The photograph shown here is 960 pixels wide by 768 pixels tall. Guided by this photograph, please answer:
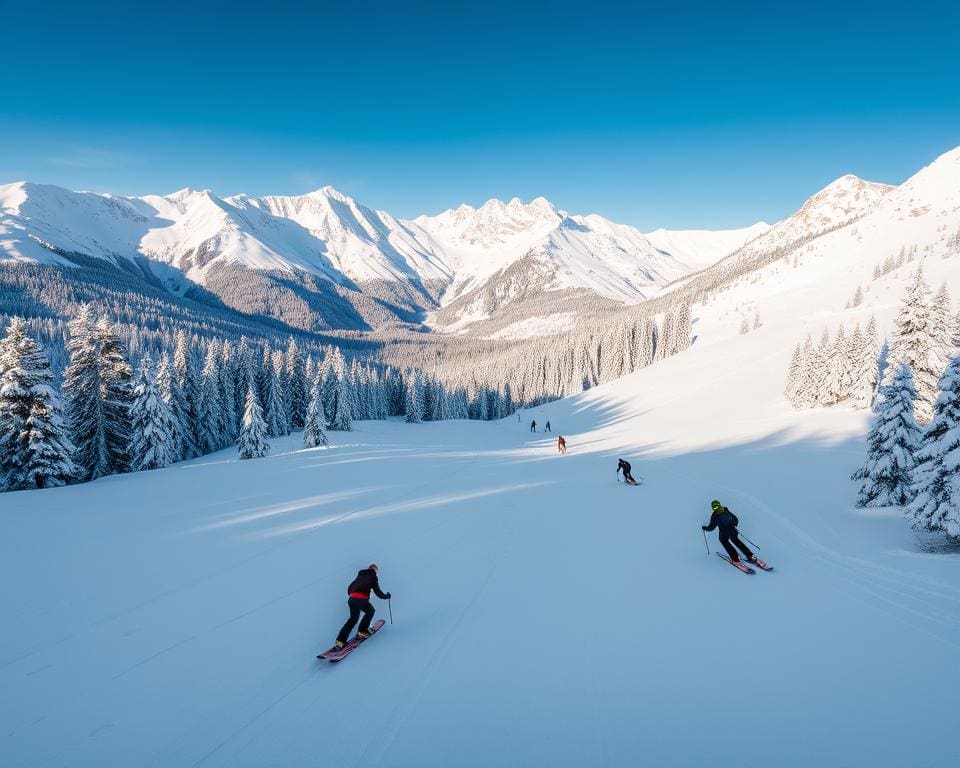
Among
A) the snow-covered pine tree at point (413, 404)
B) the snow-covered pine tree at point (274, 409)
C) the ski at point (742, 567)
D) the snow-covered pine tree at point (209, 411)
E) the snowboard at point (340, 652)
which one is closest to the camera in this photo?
the snowboard at point (340, 652)

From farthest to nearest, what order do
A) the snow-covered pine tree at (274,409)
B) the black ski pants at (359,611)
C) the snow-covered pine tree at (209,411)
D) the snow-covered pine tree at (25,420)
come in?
1. the snow-covered pine tree at (274,409)
2. the snow-covered pine tree at (209,411)
3. the snow-covered pine tree at (25,420)
4. the black ski pants at (359,611)

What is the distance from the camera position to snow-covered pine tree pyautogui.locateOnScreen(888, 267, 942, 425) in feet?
92.2

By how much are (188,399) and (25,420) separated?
3166 centimetres

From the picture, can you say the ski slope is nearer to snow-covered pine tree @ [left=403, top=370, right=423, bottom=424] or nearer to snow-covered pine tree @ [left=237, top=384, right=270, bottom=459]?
snow-covered pine tree @ [left=237, top=384, right=270, bottom=459]

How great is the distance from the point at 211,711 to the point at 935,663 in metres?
9.48

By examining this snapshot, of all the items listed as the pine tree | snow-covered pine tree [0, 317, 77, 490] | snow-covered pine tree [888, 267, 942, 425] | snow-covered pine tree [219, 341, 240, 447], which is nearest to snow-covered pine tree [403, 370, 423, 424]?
snow-covered pine tree [219, 341, 240, 447]

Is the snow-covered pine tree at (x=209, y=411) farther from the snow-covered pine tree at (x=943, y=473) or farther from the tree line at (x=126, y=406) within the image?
the snow-covered pine tree at (x=943, y=473)

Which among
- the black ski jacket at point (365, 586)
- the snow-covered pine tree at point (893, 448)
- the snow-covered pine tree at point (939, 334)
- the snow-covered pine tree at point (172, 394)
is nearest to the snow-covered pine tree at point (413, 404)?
the snow-covered pine tree at point (172, 394)

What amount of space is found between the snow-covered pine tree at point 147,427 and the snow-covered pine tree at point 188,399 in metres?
15.2

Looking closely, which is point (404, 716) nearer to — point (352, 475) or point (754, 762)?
point (754, 762)

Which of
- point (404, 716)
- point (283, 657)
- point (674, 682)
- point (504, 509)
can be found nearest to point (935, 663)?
point (674, 682)

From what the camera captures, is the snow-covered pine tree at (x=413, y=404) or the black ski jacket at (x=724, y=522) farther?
the snow-covered pine tree at (x=413, y=404)

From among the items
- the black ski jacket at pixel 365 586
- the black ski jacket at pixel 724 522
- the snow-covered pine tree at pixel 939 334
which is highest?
the snow-covered pine tree at pixel 939 334

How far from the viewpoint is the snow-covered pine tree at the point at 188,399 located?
4922cm
